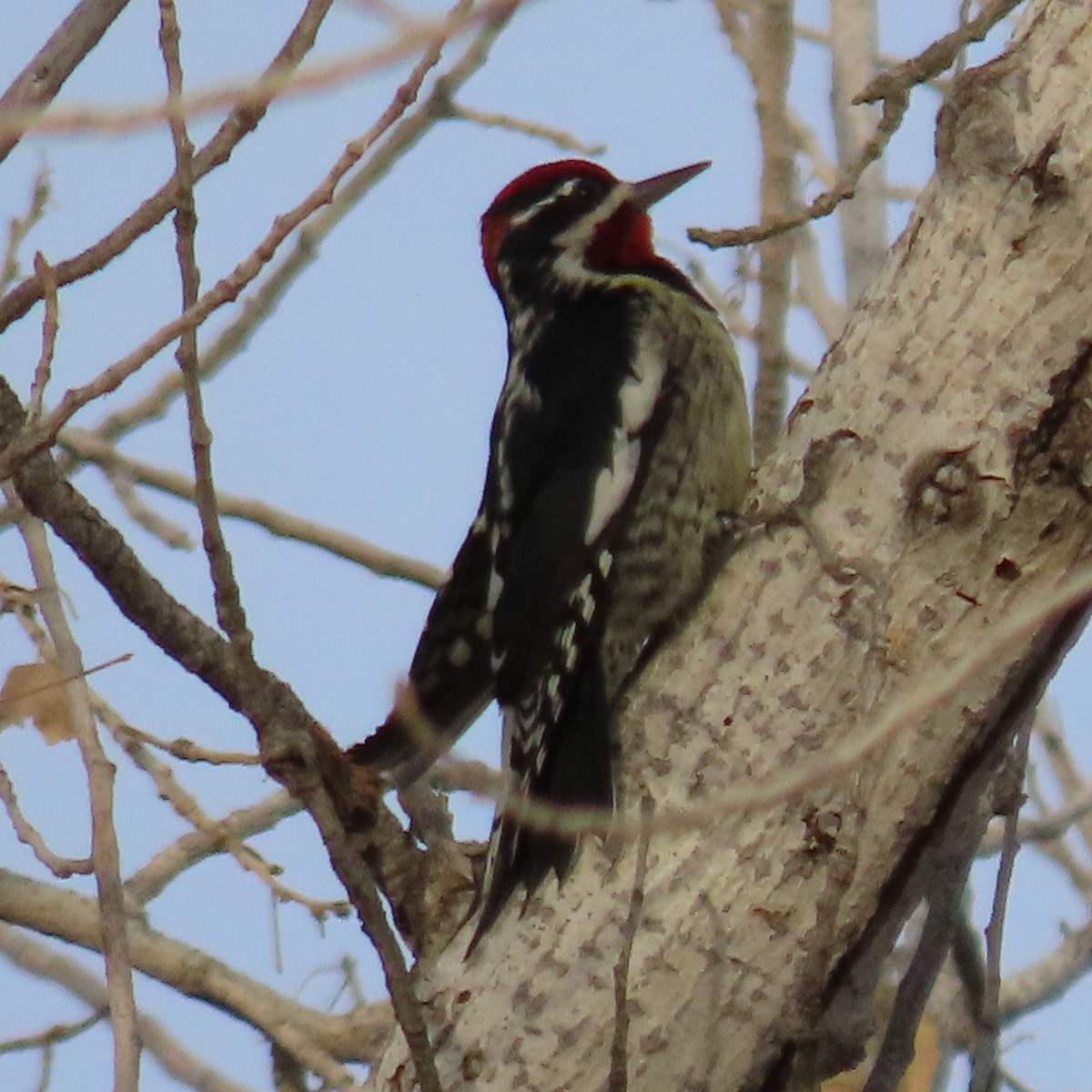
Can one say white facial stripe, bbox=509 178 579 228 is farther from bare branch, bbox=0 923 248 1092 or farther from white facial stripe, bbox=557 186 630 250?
bare branch, bbox=0 923 248 1092

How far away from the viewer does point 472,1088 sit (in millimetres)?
2045

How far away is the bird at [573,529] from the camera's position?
2389mm

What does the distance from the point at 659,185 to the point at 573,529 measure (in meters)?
1.03

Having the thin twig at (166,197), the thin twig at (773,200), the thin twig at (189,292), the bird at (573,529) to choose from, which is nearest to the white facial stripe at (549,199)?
the bird at (573,529)

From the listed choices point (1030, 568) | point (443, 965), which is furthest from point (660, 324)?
point (443, 965)

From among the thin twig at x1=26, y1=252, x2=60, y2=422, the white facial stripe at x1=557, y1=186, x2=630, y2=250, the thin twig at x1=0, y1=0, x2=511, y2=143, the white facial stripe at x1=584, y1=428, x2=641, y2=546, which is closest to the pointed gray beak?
the white facial stripe at x1=557, y1=186, x2=630, y2=250

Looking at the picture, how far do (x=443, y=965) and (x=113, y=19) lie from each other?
3.54 feet

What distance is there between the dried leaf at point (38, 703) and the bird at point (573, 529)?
0.42 metres

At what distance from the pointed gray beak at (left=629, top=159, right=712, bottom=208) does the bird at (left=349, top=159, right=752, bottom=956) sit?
9cm

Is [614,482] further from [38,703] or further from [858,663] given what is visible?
[38,703]

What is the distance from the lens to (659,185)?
142 inches

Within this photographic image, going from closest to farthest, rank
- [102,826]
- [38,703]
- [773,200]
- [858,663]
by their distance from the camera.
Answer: [102,826]
[858,663]
[38,703]
[773,200]

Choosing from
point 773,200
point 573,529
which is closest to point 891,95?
point 573,529

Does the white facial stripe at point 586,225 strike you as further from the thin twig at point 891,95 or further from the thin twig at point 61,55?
the thin twig at point 61,55
